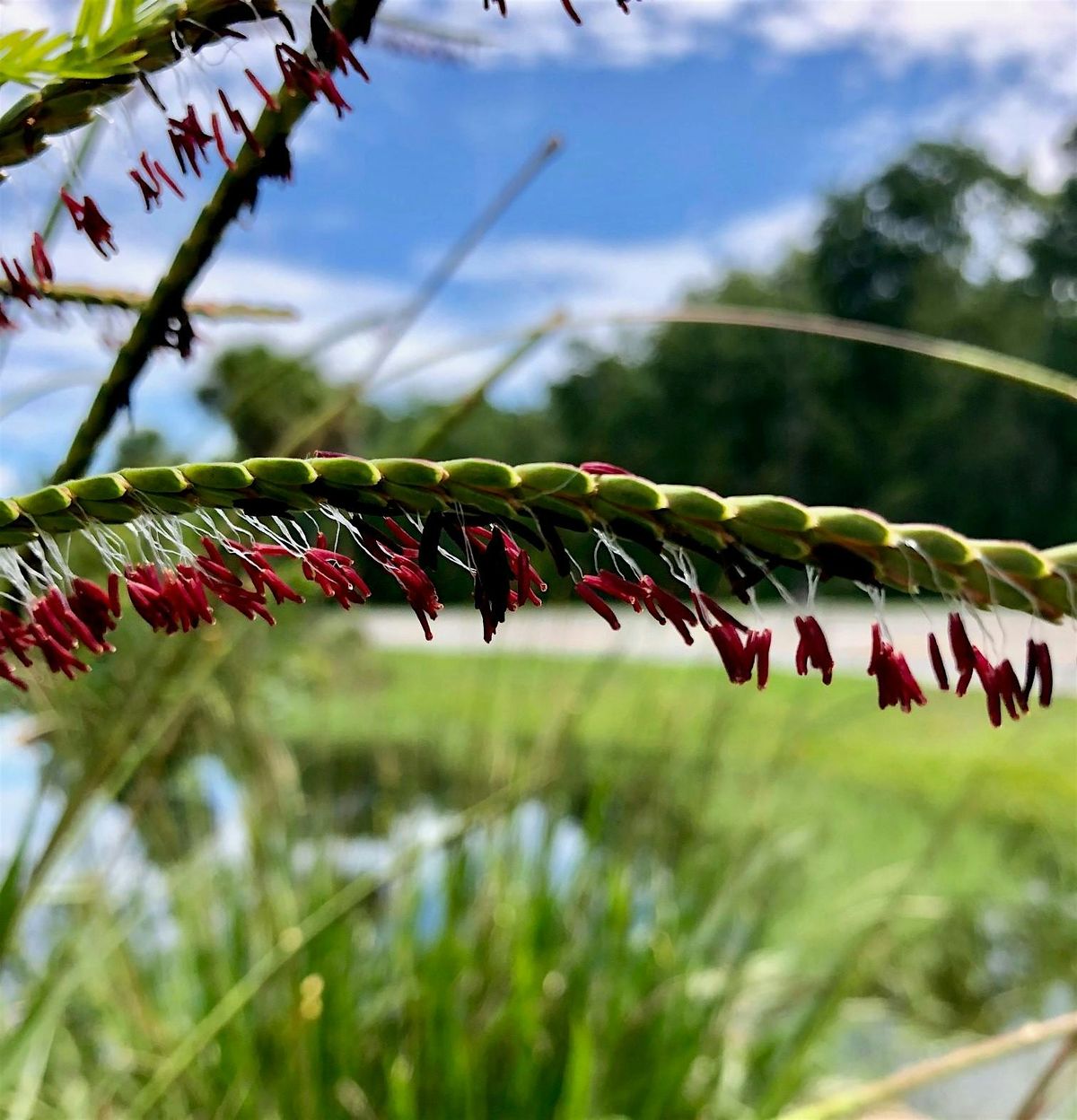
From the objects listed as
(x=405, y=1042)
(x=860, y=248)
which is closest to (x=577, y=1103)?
(x=405, y=1042)

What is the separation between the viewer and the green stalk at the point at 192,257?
0.27m

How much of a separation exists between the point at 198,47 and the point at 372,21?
4 centimetres

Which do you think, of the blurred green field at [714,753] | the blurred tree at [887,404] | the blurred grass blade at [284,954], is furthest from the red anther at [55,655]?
the blurred tree at [887,404]

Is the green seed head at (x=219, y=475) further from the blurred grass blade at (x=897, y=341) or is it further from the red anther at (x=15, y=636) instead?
the blurred grass blade at (x=897, y=341)

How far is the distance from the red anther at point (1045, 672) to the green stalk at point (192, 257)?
21 cm

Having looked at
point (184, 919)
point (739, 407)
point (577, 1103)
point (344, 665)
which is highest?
point (577, 1103)

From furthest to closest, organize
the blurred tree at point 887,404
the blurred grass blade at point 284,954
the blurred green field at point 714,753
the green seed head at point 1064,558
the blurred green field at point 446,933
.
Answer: the blurred tree at point 887,404
the blurred green field at point 714,753
the blurred green field at point 446,933
the blurred grass blade at point 284,954
the green seed head at point 1064,558

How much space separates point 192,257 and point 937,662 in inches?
8.5

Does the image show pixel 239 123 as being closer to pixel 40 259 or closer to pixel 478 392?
pixel 40 259

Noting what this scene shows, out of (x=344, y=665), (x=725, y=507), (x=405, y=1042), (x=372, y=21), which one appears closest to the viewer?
(x=725, y=507)

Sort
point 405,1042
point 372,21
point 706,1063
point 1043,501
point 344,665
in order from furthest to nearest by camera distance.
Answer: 1. point 1043,501
2. point 344,665
3. point 706,1063
4. point 405,1042
5. point 372,21

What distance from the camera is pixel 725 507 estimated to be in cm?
17

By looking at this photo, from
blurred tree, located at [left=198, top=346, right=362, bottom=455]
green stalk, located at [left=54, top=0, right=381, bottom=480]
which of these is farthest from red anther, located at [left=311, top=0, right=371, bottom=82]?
blurred tree, located at [left=198, top=346, right=362, bottom=455]

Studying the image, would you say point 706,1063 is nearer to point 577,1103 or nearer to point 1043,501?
point 577,1103
